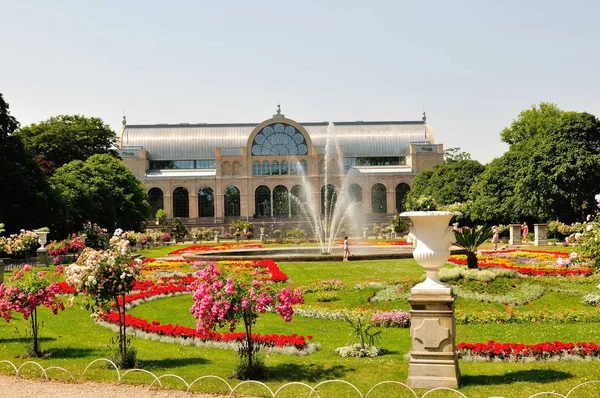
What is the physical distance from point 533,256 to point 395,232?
31715mm

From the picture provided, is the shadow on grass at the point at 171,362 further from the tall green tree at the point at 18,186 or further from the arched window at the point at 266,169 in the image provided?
the arched window at the point at 266,169

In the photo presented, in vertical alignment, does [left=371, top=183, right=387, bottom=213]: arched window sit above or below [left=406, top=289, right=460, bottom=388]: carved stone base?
A: above

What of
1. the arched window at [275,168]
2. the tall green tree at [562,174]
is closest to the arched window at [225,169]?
the arched window at [275,168]

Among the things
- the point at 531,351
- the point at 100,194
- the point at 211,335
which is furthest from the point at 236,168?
the point at 531,351

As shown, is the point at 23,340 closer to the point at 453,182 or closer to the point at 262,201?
the point at 453,182

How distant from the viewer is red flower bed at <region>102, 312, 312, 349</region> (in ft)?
38.1

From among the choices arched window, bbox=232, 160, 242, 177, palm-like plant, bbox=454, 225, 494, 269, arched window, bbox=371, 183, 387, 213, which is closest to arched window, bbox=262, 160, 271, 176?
arched window, bbox=232, 160, 242, 177

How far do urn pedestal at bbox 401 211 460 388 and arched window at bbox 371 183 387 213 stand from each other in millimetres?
77295

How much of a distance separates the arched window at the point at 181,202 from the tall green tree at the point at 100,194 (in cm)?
2065

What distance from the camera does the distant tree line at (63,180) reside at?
36.3 metres

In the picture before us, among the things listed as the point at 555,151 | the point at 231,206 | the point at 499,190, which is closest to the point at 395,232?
the point at 499,190

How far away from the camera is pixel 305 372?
1002cm

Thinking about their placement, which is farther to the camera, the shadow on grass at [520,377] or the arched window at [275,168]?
the arched window at [275,168]

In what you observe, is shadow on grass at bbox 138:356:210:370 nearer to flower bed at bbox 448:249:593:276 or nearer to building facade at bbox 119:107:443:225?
flower bed at bbox 448:249:593:276
